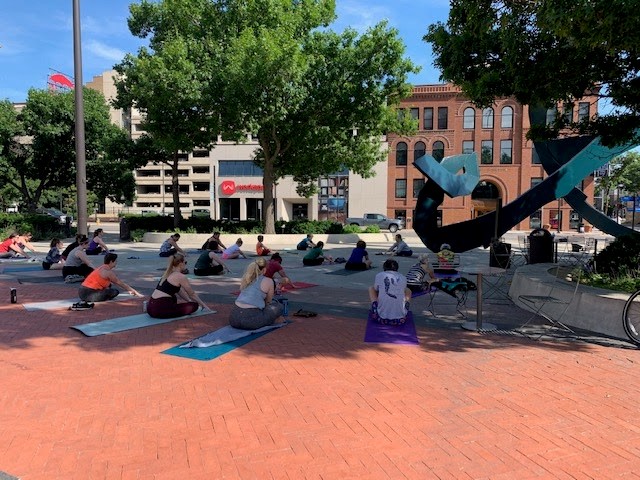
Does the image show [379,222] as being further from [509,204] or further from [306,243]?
[509,204]

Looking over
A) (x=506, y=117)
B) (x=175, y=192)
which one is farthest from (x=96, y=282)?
(x=506, y=117)

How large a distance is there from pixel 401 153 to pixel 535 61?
4382 centimetres

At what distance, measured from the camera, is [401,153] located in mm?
51469

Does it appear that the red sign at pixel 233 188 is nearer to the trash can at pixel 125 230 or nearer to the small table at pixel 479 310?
the trash can at pixel 125 230

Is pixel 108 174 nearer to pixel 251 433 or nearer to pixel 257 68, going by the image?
pixel 257 68

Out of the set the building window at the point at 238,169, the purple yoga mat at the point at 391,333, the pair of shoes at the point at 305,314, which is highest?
the building window at the point at 238,169

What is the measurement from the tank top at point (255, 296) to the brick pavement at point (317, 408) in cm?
63

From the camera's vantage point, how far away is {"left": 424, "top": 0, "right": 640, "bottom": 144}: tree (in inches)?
307

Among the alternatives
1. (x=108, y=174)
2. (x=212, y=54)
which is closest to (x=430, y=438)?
(x=212, y=54)

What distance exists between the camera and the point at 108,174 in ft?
102

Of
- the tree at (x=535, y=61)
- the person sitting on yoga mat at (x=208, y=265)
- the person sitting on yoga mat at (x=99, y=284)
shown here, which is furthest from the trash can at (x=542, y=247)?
the person sitting on yoga mat at (x=99, y=284)

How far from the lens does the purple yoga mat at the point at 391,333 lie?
6.91 meters

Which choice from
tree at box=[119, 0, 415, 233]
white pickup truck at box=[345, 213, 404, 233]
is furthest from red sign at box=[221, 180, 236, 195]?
tree at box=[119, 0, 415, 233]

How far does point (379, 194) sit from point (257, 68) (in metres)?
33.2
